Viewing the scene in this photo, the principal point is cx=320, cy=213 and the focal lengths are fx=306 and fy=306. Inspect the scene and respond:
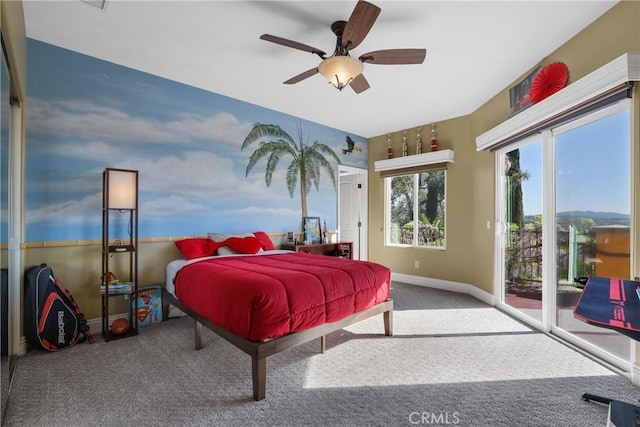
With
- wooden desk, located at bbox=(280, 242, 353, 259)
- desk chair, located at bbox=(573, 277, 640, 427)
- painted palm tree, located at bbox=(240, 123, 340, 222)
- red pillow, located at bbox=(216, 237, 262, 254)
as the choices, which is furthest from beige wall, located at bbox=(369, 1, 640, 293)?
red pillow, located at bbox=(216, 237, 262, 254)

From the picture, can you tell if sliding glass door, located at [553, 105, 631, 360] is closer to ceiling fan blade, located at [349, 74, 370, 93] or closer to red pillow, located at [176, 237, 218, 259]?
ceiling fan blade, located at [349, 74, 370, 93]

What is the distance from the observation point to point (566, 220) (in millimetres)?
2887

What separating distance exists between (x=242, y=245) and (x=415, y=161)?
315 centimetres

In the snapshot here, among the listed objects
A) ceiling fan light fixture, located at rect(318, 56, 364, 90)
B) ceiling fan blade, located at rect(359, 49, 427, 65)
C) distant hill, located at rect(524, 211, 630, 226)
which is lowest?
distant hill, located at rect(524, 211, 630, 226)

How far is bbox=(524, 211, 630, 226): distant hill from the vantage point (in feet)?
7.73

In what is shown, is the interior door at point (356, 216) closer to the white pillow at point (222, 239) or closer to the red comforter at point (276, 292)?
the white pillow at point (222, 239)

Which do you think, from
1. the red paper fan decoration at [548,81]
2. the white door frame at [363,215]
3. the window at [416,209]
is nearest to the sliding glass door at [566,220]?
the red paper fan decoration at [548,81]

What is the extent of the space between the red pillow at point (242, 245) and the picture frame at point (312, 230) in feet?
4.24

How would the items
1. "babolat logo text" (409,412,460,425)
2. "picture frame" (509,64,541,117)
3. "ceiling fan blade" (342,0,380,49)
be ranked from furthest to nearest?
"picture frame" (509,64,541,117) < "ceiling fan blade" (342,0,380,49) < "babolat logo text" (409,412,460,425)

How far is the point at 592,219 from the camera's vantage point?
2.62 m

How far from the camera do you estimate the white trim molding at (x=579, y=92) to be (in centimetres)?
208

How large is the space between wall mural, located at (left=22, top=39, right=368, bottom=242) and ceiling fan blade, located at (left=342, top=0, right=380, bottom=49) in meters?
2.20

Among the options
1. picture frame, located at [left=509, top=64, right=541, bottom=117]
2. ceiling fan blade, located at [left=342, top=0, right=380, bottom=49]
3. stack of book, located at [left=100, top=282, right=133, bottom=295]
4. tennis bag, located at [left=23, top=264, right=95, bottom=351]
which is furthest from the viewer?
picture frame, located at [left=509, top=64, right=541, bottom=117]

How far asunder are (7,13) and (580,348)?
15.8 ft
